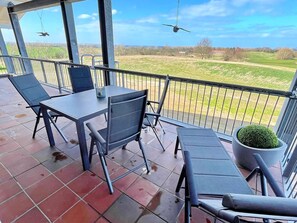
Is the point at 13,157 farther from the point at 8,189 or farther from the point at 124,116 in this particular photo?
the point at 124,116

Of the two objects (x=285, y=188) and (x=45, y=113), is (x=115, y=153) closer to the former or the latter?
(x=45, y=113)

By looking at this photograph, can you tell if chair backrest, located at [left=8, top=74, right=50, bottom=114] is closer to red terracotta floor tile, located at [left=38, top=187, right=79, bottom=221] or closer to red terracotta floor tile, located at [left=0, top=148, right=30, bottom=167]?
red terracotta floor tile, located at [left=0, top=148, right=30, bottom=167]

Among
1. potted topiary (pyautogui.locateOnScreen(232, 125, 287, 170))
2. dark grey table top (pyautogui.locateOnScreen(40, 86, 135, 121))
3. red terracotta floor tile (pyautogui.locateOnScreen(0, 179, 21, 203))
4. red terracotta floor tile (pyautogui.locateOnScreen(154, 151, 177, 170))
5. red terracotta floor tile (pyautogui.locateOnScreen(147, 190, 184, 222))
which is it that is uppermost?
dark grey table top (pyautogui.locateOnScreen(40, 86, 135, 121))

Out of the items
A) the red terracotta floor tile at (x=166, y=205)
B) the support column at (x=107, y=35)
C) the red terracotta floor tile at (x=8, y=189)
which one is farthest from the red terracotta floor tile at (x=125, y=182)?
the support column at (x=107, y=35)

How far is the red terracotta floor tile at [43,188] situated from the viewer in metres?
1.60

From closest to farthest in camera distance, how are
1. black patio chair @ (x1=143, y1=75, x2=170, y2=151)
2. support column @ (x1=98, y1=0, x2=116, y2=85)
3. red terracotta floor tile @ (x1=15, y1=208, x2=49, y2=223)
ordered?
red terracotta floor tile @ (x1=15, y1=208, x2=49, y2=223) < black patio chair @ (x1=143, y1=75, x2=170, y2=151) < support column @ (x1=98, y1=0, x2=116, y2=85)

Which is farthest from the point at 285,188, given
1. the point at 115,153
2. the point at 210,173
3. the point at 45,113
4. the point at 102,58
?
the point at 102,58

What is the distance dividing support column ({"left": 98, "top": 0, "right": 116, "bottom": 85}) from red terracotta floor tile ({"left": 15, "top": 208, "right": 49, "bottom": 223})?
310cm

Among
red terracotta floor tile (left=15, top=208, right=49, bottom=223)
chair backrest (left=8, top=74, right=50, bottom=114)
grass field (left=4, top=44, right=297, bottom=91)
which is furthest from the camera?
grass field (left=4, top=44, right=297, bottom=91)

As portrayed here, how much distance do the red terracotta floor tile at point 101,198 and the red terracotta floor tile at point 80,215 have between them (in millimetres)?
48

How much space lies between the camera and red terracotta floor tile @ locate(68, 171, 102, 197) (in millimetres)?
1671

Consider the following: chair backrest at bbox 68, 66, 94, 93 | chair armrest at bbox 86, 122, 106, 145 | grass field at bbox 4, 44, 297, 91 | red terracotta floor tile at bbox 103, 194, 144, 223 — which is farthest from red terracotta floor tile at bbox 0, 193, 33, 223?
grass field at bbox 4, 44, 297, 91

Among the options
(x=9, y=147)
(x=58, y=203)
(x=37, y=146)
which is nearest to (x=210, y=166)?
→ (x=58, y=203)

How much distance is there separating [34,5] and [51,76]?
2.22 metres
